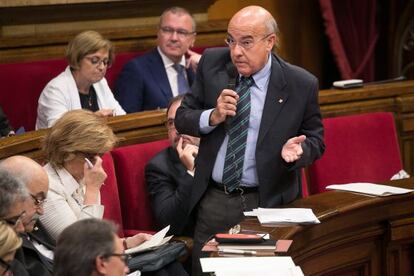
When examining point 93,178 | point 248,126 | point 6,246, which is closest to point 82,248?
point 6,246

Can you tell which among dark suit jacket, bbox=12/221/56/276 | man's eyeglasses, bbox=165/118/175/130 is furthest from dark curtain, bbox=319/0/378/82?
dark suit jacket, bbox=12/221/56/276

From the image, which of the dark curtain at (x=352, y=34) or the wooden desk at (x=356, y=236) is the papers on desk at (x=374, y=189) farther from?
the dark curtain at (x=352, y=34)

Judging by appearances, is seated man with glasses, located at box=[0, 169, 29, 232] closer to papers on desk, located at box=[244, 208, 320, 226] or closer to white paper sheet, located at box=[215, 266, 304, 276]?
white paper sheet, located at box=[215, 266, 304, 276]

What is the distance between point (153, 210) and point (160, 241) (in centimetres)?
63

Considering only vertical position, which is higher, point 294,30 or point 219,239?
point 294,30

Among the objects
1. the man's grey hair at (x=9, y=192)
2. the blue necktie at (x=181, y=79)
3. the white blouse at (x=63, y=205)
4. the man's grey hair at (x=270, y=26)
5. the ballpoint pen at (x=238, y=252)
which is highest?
the man's grey hair at (x=270, y=26)

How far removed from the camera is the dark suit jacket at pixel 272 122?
3961 mm

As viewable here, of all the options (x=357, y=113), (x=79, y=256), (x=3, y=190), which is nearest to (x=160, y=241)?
(x=3, y=190)

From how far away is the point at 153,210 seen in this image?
4633mm

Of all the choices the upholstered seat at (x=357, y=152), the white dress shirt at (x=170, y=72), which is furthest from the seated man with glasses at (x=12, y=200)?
the white dress shirt at (x=170, y=72)

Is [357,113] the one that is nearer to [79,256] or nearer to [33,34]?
[33,34]

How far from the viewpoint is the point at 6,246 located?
9.18ft

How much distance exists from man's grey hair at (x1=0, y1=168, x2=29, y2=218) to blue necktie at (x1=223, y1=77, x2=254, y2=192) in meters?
0.96

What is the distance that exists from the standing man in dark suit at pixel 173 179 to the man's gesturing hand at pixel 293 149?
0.69 m
